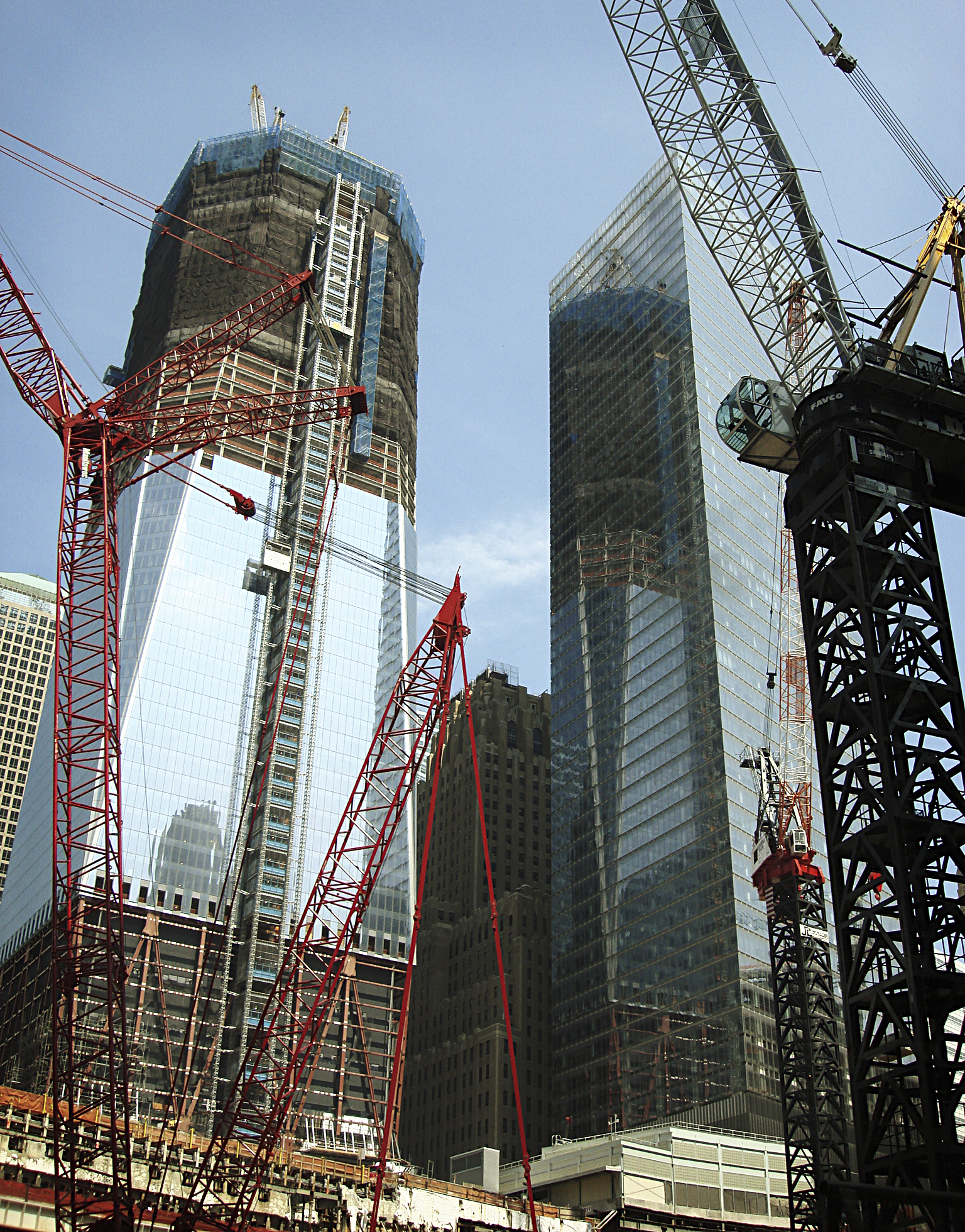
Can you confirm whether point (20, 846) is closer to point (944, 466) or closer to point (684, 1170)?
point (684, 1170)

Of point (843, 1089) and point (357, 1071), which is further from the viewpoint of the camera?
point (357, 1071)

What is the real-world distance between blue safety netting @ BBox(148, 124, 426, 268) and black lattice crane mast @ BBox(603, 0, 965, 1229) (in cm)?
15615

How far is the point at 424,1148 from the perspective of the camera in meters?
157

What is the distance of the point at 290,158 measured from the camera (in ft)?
630

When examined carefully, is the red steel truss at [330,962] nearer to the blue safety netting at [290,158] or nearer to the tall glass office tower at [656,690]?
the tall glass office tower at [656,690]

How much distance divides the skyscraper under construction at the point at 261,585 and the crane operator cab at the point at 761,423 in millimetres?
75422

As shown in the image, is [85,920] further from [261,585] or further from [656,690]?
[261,585]

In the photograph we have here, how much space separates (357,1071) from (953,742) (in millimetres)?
107759

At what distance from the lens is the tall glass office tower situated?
373 feet

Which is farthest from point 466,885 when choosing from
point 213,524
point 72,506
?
point 72,506

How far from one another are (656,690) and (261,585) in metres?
53.0

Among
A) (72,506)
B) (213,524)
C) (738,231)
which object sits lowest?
(72,506)

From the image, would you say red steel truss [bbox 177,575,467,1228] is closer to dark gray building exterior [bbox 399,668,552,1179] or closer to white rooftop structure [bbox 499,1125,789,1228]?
white rooftop structure [bbox 499,1125,789,1228]

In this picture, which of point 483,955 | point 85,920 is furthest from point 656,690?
point 85,920
